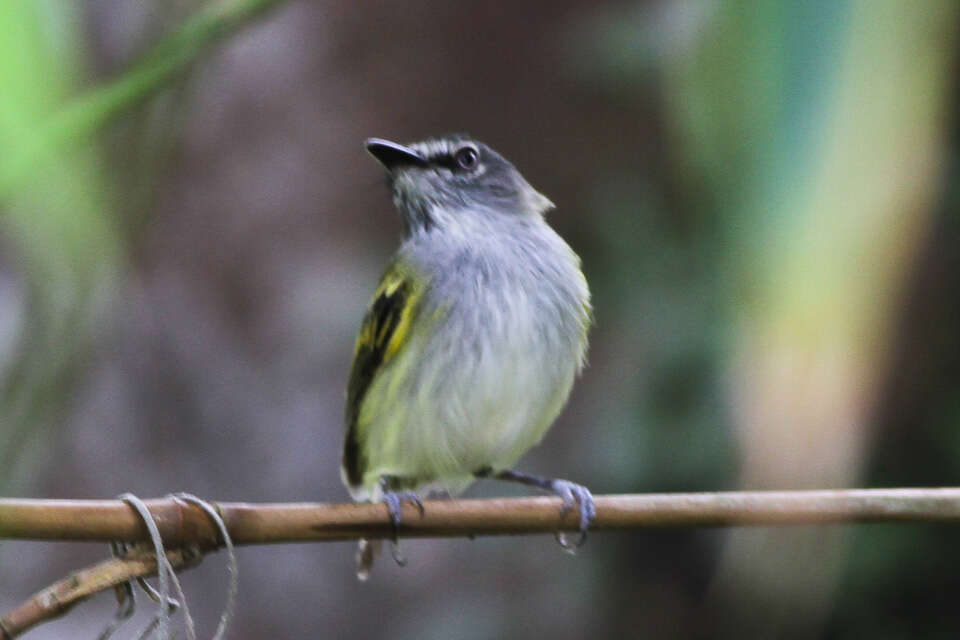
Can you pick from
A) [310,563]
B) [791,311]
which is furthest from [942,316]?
[791,311]

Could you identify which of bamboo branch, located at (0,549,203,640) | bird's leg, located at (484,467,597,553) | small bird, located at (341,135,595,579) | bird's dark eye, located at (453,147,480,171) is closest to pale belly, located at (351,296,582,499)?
small bird, located at (341,135,595,579)

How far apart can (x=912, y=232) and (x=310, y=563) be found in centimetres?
434

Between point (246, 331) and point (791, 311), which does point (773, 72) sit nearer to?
point (791, 311)

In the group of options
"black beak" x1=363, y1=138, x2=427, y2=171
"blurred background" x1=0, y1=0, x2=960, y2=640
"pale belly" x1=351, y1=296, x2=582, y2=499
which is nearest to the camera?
"blurred background" x1=0, y1=0, x2=960, y2=640

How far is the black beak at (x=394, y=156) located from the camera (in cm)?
270

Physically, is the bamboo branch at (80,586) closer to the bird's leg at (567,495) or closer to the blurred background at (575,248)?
the blurred background at (575,248)

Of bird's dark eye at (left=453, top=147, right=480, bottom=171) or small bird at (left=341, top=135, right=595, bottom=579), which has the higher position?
bird's dark eye at (left=453, top=147, right=480, bottom=171)

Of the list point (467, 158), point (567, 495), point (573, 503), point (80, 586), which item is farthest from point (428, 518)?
point (467, 158)

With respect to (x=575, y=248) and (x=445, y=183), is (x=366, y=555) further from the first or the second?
(x=575, y=248)

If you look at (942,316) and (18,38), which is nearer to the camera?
(18,38)

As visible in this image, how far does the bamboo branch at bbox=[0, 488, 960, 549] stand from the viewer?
145 centimetres

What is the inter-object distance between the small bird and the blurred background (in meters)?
0.42

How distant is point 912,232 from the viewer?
0.86m

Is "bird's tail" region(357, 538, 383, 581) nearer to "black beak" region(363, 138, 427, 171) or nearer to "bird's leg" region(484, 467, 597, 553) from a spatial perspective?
"bird's leg" region(484, 467, 597, 553)
